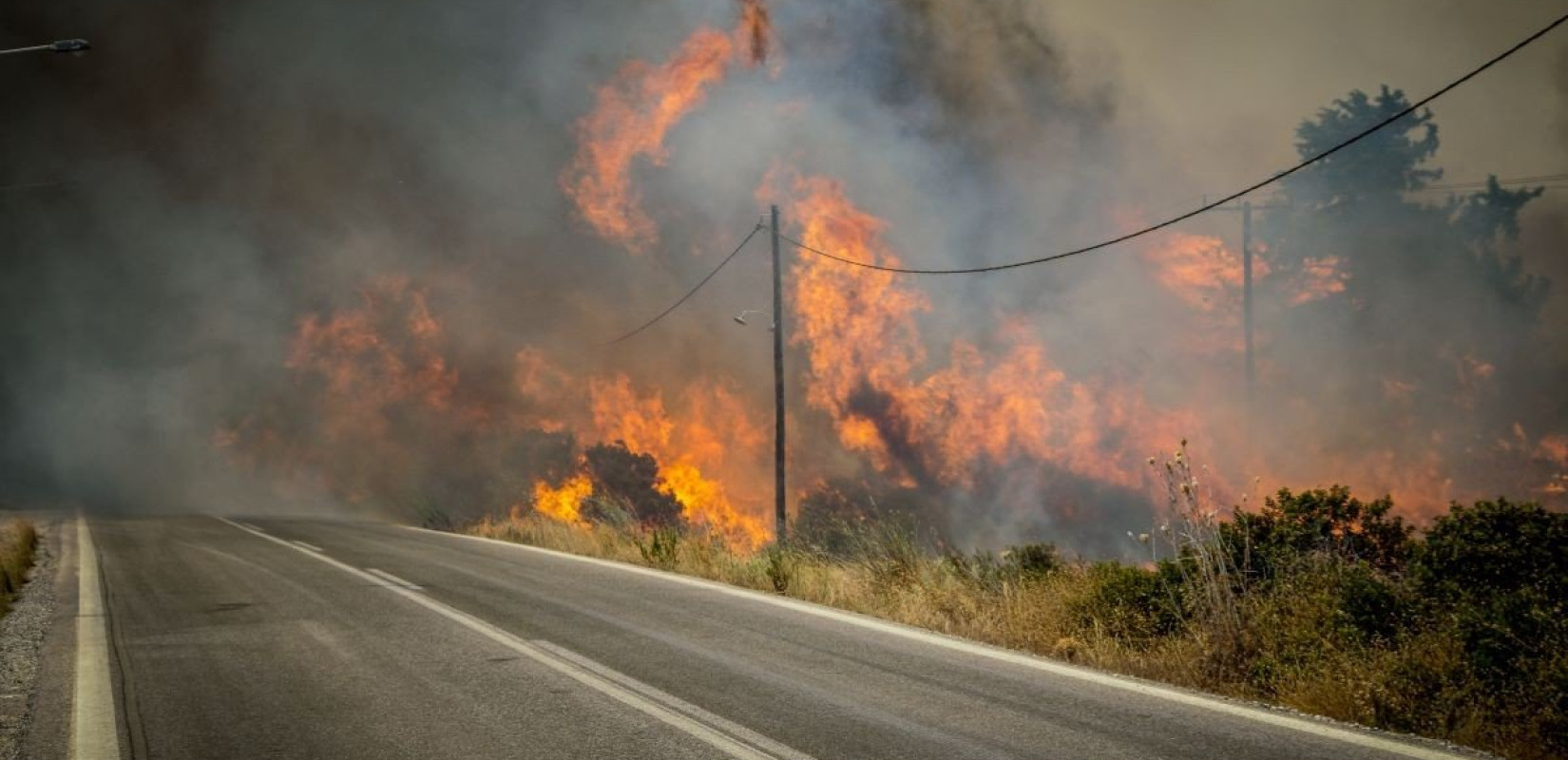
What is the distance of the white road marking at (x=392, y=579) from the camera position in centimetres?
1068

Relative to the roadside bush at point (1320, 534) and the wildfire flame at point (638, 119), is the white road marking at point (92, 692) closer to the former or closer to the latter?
the roadside bush at point (1320, 534)

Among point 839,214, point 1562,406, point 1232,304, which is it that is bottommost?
point 1562,406

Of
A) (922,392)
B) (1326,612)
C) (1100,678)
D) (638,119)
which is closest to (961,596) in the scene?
(1100,678)

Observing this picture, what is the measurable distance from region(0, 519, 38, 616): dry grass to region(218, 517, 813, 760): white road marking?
5305 millimetres

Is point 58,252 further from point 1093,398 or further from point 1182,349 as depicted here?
point 1182,349

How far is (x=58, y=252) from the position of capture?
45.8 meters

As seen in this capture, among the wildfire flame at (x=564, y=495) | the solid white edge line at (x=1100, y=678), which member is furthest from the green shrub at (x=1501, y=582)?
the wildfire flame at (x=564, y=495)

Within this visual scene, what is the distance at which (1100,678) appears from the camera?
6359mm

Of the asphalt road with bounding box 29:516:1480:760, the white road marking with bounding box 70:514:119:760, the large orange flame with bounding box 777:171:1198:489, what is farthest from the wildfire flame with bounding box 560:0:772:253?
the asphalt road with bounding box 29:516:1480:760

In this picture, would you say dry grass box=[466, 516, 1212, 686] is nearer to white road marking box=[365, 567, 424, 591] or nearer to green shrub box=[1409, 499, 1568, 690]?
green shrub box=[1409, 499, 1568, 690]

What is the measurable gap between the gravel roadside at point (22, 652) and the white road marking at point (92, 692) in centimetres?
23

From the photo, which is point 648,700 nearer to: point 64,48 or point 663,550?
point 663,550

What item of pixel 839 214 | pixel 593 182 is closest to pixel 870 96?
pixel 839 214

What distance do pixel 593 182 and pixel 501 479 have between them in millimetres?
11548
